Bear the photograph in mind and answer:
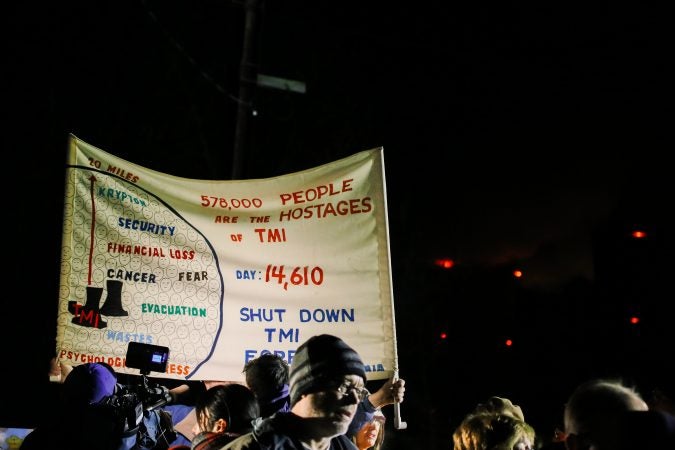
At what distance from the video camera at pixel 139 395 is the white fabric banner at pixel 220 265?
2.50 ft

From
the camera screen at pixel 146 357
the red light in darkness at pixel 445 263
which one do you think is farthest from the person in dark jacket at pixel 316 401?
the red light in darkness at pixel 445 263

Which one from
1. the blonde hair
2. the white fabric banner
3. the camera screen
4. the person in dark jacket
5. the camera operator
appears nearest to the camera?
the person in dark jacket

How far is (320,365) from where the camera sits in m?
2.26

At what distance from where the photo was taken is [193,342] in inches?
170

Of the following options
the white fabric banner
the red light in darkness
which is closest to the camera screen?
the white fabric banner

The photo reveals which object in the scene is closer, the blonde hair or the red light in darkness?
the blonde hair

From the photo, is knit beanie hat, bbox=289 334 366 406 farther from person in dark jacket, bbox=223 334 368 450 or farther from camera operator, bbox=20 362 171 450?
camera operator, bbox=20 362 171 450

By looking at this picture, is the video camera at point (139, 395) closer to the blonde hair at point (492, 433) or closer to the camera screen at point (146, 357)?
the camera screen at point (146, 357)

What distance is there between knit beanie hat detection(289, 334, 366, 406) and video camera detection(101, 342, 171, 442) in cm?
114

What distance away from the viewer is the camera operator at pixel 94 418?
9.24ft

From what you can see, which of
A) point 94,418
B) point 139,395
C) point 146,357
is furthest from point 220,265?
point 94,418

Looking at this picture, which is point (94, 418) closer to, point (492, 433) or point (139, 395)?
point (139, 395)

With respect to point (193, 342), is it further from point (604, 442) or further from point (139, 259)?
point (604, 442)

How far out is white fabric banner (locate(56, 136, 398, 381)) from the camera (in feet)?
14.0
